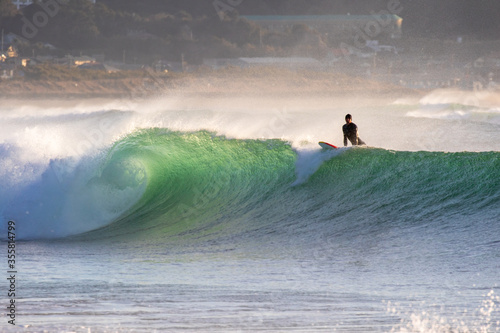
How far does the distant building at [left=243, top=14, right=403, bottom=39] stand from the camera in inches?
4840

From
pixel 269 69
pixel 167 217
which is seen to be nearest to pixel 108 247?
pixel 167 217

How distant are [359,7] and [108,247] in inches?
5298

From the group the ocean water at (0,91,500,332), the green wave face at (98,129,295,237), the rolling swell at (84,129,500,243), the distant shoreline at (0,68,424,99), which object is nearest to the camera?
the ocean water at (0,91,500,332)

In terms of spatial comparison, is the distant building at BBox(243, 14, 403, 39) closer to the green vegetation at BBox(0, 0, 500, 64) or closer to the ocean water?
the green vegetation at BBox(0, 0, 500, 64)

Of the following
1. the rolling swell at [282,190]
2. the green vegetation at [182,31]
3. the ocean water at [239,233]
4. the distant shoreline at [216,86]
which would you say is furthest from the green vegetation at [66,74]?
the rolling swell at [282,190]

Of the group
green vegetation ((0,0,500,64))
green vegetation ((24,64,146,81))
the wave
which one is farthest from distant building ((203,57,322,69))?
the wave

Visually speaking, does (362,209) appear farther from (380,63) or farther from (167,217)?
(380,63)

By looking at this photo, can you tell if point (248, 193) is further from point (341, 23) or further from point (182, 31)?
→ point (341, 23)

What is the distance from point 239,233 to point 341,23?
121164 millimetres

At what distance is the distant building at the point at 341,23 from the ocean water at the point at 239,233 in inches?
4295

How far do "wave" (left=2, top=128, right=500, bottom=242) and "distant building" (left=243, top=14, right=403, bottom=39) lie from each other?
358 ft

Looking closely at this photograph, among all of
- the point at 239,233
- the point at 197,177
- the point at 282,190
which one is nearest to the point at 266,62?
the point at 197,177

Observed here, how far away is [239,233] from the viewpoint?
35.9ft

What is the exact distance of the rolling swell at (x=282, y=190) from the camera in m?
10.8
